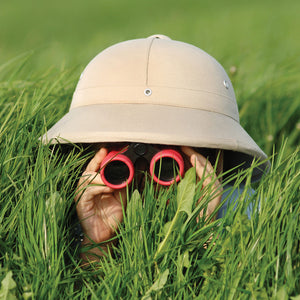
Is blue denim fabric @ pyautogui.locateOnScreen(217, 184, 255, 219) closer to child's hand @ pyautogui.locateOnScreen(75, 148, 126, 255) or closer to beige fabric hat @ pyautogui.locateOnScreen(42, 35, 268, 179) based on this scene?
beige fabric hat @ pyautogui.locateOnScreen(42, 35, 268, 179)

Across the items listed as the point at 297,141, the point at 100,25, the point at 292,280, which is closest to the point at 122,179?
the point at 292,280

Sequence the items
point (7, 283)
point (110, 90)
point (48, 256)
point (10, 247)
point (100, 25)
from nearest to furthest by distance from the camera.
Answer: point (7, 283) < point (48, 256) < point (10, 247) < point (110, 90) < point (100, 25)

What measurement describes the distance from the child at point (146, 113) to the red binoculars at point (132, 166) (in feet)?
0.16

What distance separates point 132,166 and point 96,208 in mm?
277

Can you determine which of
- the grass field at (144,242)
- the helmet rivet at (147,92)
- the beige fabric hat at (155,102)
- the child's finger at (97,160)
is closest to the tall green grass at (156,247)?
the grass field at (144,242)

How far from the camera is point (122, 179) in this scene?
2080 millimetres

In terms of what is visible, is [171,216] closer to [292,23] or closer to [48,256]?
[48,256]

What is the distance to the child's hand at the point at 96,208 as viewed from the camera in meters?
2.11

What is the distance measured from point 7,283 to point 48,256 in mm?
179

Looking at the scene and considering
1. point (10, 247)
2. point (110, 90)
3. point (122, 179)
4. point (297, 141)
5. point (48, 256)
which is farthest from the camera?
point (297, 141)

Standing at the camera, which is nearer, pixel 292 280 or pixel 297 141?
pixel 292 280

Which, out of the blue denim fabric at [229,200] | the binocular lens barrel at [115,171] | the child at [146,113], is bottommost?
the blue denim fabric at [229,200]

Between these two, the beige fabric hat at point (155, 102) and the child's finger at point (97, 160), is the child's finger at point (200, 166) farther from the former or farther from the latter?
the child's finger at point (97, 160)

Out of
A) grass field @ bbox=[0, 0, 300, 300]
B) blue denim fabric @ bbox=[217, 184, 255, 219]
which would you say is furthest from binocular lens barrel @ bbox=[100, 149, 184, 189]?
blue denim fabric @ bbox=[217, 184, 255, 219]
